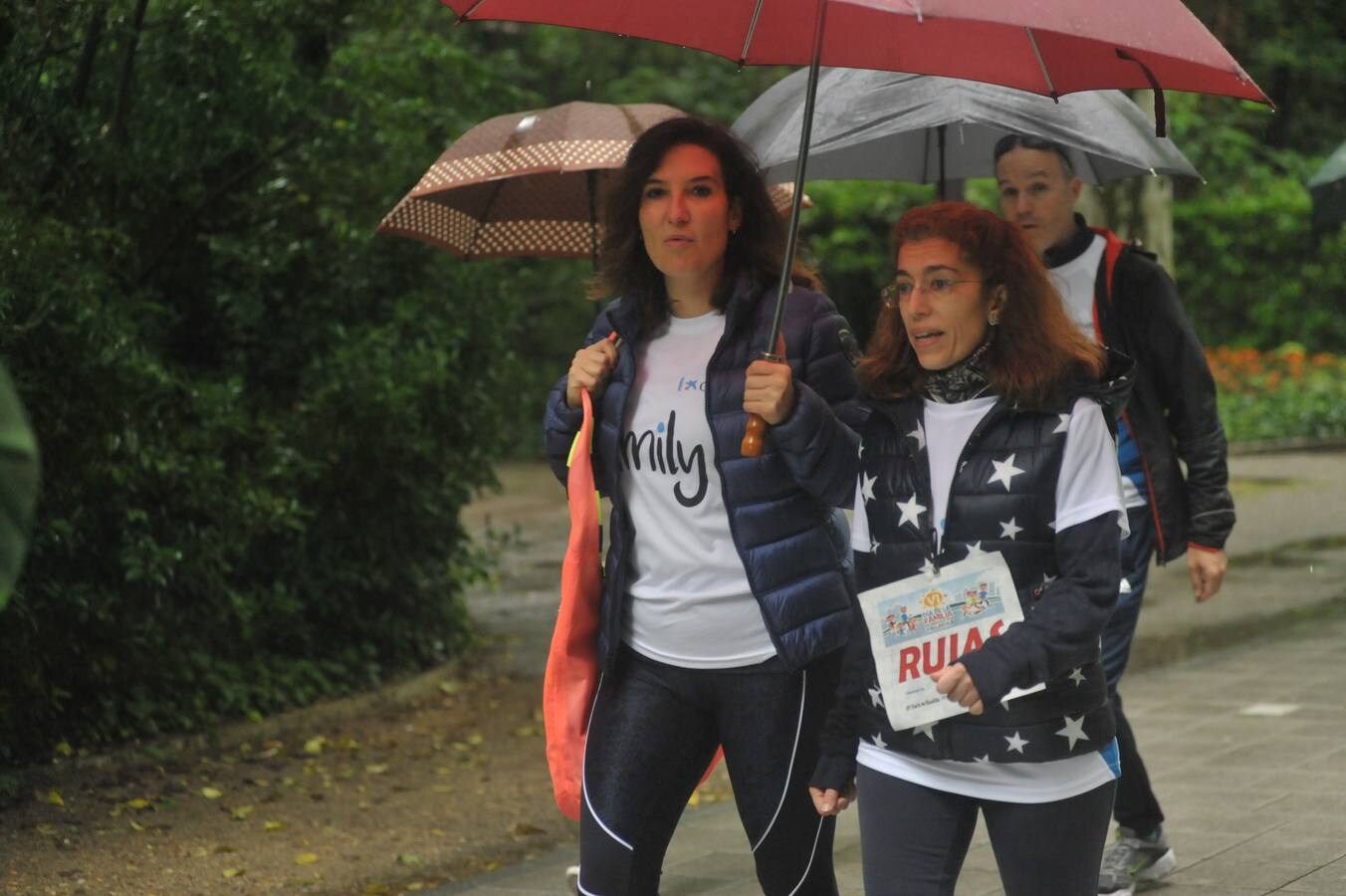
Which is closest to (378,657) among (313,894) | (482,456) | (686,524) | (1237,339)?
(482,456)

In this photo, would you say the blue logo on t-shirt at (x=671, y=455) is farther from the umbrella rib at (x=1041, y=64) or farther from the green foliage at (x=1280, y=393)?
the green foliage at (x=1280, y=393)

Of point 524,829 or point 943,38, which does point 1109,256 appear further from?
point 524,829

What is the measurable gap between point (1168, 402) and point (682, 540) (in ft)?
5.85

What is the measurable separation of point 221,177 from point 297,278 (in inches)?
23.3

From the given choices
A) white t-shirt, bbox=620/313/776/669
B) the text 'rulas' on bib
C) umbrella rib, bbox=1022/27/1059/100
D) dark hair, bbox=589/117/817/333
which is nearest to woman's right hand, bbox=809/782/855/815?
the text 'rulas' on bib

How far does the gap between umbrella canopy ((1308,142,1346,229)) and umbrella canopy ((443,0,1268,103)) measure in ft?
17.6

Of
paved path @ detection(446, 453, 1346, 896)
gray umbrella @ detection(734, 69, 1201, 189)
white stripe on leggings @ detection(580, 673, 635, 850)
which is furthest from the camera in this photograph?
paved path @ detection(446, 453, 1346, 896)

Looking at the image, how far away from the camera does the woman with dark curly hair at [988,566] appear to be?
328 cm

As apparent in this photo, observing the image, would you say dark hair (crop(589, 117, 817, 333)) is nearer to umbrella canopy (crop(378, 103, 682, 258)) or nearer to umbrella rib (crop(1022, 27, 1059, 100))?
umbrella rib (crop(1022, 27, 1059, 100))

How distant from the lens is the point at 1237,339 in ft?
78.9

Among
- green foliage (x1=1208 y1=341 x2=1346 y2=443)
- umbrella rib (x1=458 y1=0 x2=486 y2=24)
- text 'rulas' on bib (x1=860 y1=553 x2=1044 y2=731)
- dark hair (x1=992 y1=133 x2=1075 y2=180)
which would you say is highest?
umbrella rib (x1=458 y1=0 x2=486 y2=24)

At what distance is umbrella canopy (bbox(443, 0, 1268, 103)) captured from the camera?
3.43 metres

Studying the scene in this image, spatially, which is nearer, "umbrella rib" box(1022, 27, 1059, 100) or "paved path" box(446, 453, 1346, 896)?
"umbrella rib" box(1022, 27, 1059, 100)

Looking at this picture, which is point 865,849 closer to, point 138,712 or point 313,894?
point 313,894
